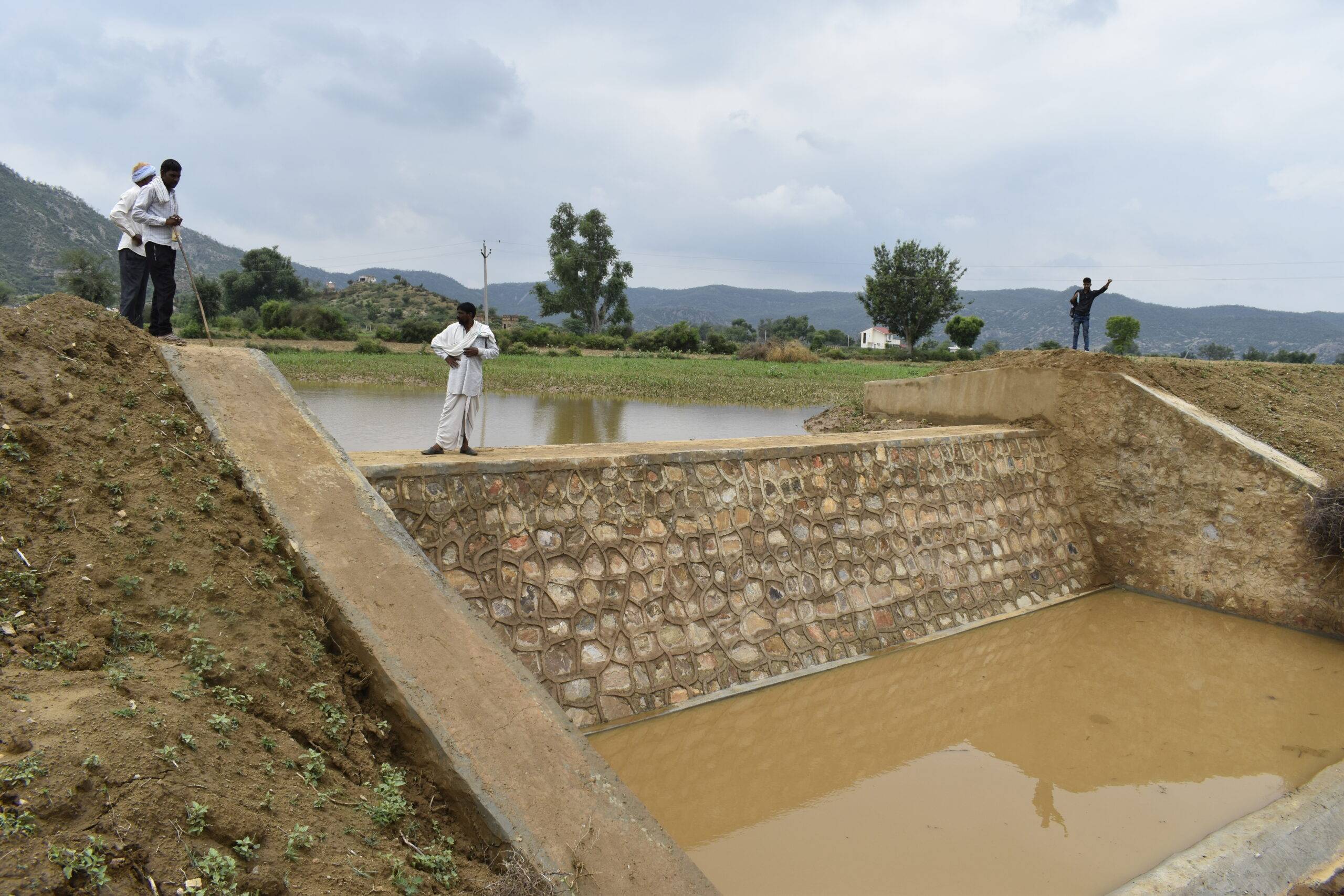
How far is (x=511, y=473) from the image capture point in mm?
5102

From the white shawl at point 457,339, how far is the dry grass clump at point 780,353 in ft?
100

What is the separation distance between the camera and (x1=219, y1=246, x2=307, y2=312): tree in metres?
50.4

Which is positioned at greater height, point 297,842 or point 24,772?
point 24,772

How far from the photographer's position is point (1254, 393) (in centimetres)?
978

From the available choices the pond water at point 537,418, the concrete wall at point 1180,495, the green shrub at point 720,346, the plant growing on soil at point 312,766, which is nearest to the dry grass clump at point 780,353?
the green shrub at point 720,346

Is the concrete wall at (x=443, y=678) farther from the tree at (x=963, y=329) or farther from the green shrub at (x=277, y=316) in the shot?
the tree at (x=963, y=329)

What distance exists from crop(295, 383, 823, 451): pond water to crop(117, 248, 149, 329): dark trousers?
14.9ft

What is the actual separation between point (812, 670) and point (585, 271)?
50345 mm

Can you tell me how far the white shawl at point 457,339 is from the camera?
19.0ft

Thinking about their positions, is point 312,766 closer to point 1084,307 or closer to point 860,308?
point 1084,307

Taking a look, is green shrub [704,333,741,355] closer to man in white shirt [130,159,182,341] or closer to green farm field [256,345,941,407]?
green farm field [256,345,941,407]

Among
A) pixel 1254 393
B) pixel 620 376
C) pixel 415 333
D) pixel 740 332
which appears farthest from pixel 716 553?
pixel 740 332

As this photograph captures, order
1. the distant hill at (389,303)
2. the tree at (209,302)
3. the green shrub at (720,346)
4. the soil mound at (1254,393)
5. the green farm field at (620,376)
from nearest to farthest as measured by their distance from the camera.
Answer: the soil mound at (1254,393)
the green farm field at (620,376)
the tree at (209,302)
the green shrub at (720,346)
the distant hill at (389,303)

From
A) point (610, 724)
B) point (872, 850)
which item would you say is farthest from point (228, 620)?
point (872, 850)
